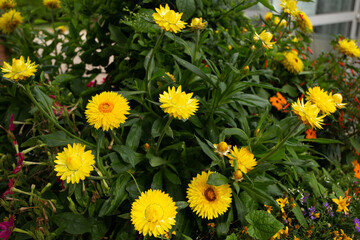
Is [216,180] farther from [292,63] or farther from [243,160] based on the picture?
[292,63]

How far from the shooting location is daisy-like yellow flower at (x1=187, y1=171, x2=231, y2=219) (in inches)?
29.1

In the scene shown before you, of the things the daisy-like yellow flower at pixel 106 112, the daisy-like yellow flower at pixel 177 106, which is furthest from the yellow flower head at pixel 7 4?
the daisy-like yellow flower at pixel 177 106

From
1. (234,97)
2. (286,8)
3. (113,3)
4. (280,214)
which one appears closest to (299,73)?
A: (286,8)

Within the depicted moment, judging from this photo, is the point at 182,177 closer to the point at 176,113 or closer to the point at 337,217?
the point at 176,113

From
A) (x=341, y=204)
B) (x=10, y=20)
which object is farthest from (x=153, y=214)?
(x=10, y=20)

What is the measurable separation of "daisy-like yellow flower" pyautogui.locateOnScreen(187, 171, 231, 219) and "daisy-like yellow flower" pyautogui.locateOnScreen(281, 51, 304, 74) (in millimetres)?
664

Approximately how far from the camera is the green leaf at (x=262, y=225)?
757 millimetres

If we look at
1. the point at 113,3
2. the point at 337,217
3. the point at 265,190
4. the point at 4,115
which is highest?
the point at 113,3

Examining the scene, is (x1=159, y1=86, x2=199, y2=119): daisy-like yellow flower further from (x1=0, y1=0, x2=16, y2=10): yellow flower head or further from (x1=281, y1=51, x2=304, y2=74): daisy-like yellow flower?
(x1=0, y1=0, x2=16, y2=10): yellow flower head

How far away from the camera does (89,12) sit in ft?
3.76

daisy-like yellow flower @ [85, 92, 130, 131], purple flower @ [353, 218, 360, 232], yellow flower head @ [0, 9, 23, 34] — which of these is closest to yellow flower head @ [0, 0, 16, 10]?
yellow flower head @ [0, 9, 23, 34]

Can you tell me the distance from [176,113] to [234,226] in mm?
454

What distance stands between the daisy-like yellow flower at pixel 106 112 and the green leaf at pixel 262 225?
419 millimetres

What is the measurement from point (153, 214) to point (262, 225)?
0.31m
